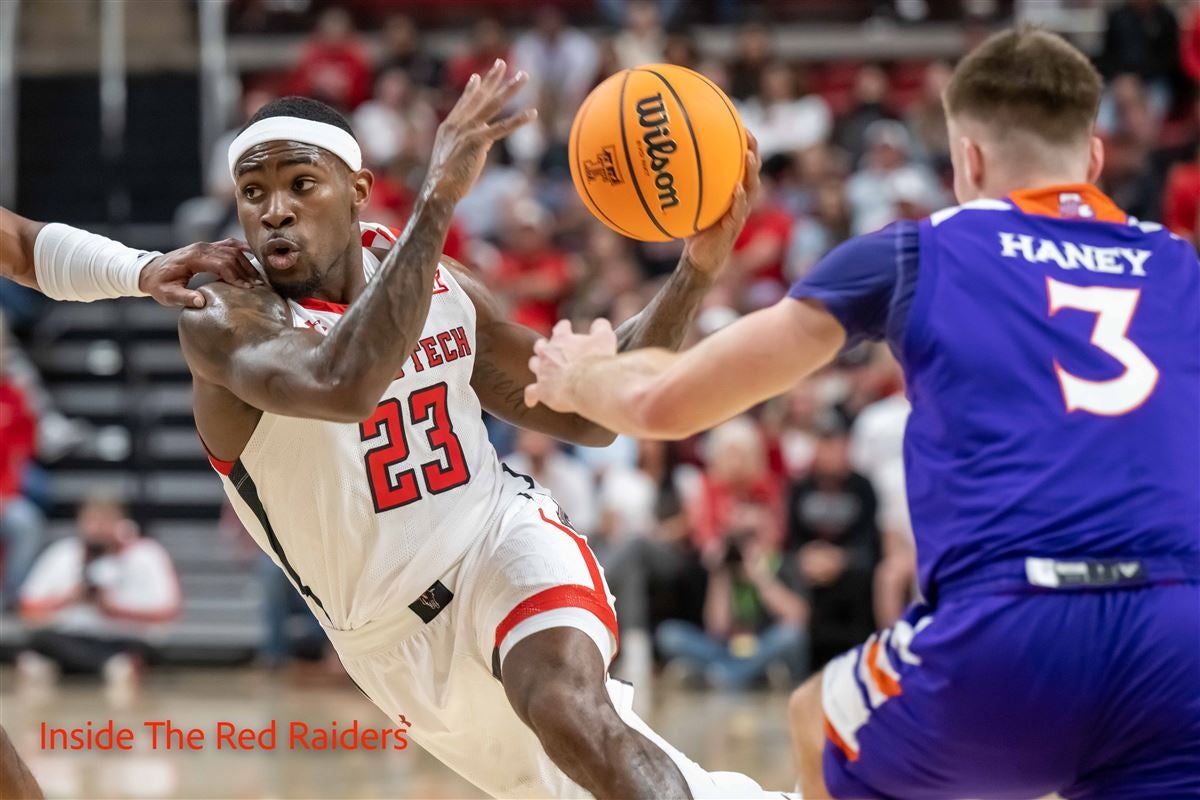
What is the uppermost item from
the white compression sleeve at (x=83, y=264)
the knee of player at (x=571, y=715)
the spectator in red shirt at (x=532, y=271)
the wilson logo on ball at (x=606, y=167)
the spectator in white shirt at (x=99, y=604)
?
the wilson logo on ball at (x=606, y=167)

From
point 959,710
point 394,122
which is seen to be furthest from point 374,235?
point 394,122

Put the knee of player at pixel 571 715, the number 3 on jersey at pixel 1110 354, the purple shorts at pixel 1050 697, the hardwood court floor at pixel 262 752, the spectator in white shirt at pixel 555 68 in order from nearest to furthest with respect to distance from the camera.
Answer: the purple shorts at pixel 1050 697, the number 3 on jersey at pixel 1110 354, the knee of player at pixel 571 715, the hardwood court floor at pixel 262 752, the spectator in white shirt at pixel 555 68

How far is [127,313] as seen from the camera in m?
15.6

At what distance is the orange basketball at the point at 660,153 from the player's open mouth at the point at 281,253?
3.47 feet

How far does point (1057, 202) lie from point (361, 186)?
265 centimetres

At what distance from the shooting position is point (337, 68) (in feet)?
55.7

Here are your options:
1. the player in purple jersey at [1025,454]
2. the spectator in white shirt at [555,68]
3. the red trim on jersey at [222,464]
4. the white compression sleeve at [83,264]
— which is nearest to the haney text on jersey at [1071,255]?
the player in purple jersey at [1025,454]

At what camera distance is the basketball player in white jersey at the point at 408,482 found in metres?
4.76

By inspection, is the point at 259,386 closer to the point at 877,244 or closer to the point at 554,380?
the point at 554,380

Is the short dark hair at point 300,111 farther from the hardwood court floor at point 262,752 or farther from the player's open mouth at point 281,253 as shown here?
the hardwood court floor at point 262,752

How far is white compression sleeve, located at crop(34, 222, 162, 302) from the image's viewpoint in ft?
17.6

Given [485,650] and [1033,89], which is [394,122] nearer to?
[485,650]

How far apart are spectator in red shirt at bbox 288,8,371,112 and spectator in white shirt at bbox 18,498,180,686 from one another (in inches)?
227

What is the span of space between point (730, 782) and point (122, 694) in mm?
7731
